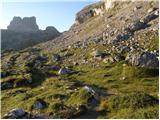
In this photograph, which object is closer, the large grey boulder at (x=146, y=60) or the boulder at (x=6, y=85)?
the large grey boulder at (x=146, y=60)

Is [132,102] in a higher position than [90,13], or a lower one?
lower

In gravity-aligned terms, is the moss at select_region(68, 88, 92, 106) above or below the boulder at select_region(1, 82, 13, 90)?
below

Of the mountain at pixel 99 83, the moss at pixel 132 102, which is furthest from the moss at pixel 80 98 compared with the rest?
the moss at pixel 132 102

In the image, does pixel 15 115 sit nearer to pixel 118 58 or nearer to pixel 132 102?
pixel 132 102

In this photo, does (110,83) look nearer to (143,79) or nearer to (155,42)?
(143,79)

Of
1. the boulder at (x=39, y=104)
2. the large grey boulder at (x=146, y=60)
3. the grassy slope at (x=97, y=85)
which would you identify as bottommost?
the boulder at (x=39, y=104)

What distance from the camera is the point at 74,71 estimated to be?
6531 cm

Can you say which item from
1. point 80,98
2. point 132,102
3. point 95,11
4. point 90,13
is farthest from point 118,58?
point 90,13

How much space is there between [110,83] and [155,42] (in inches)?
1016

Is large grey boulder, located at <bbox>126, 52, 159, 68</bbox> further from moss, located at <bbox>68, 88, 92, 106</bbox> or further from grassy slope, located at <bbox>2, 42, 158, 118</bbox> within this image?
moss, located at <bbox>68, 88, 92, 106</bbox>

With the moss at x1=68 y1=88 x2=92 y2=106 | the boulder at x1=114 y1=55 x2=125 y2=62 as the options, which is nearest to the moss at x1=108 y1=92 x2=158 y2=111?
the moss at x1=68 y1=88 x2=92 y2=106

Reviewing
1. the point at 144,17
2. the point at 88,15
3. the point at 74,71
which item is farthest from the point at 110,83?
the point at 88,15

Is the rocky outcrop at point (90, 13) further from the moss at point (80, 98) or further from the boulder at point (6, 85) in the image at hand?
the moss at point (80, 98)

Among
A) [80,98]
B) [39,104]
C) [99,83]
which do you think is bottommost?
[39,104]
